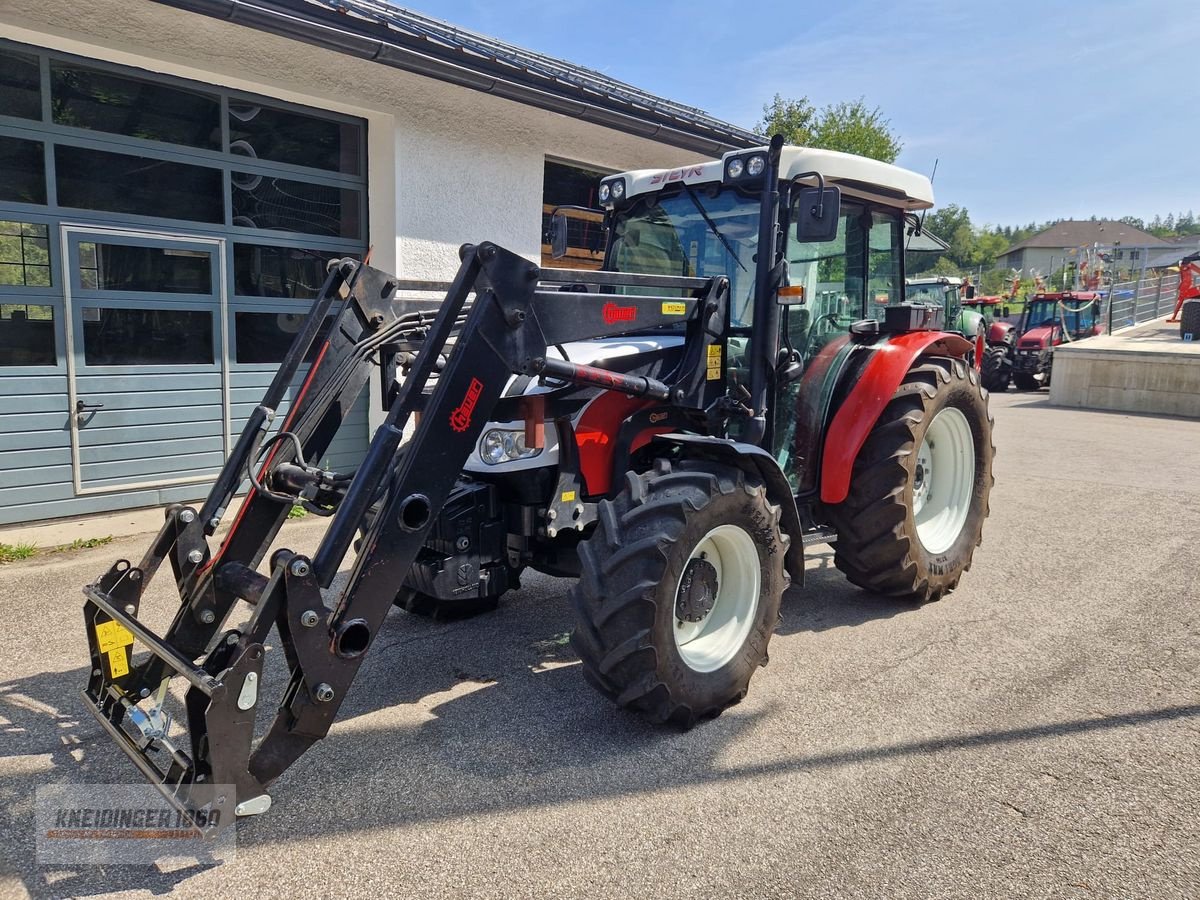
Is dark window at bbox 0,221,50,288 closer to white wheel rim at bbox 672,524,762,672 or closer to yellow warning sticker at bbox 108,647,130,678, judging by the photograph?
yellow warning sticker at bbox 108,647,130,678

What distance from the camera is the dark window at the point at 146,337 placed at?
19.7 ft

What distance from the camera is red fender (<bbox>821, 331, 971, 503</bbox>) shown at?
14.1 feet

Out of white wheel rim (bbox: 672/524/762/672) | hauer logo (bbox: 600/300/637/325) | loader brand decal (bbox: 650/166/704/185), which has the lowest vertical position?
white wheel rim (bbox: 672/524/762/672)

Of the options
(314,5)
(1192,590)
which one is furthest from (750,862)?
(314,5)

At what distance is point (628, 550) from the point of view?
3.09 metres

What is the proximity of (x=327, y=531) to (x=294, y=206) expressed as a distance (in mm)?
5274

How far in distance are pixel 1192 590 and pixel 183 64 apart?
25.0 feet

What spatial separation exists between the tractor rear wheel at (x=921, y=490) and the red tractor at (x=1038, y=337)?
15329mm

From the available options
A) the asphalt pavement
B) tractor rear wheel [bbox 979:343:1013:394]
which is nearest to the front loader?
the asphalt pavement

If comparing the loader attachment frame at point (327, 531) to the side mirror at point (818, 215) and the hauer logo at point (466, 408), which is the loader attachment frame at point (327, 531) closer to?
the hauer logo at point (466, 408)

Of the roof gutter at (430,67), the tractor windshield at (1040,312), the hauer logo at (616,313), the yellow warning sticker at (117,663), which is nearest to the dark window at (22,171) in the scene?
the roof gutter at (430,67)

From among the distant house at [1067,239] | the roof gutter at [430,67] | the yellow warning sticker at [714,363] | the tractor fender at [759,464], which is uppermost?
the distant house at [1067,239]

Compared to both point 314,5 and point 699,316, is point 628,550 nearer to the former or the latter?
point 699,316

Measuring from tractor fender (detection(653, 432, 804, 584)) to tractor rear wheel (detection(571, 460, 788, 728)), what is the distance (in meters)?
0.08
